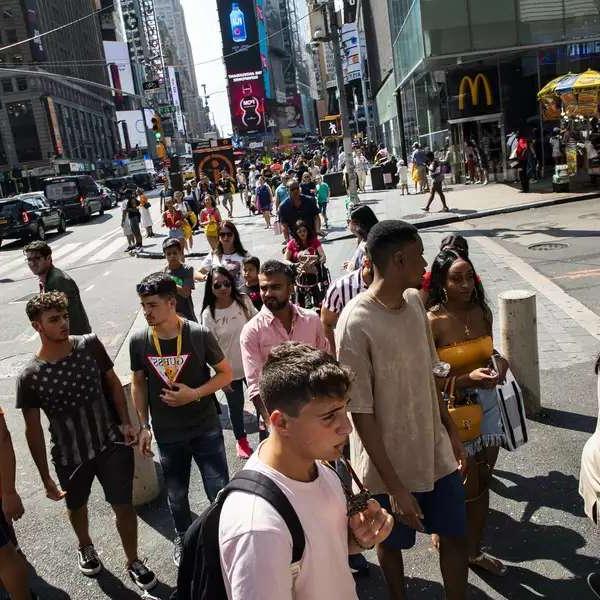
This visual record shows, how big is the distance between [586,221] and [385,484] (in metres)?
13.0

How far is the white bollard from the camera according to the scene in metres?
5.39

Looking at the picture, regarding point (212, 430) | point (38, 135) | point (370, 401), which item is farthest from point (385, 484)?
point (38, 135)

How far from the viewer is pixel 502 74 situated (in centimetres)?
2242

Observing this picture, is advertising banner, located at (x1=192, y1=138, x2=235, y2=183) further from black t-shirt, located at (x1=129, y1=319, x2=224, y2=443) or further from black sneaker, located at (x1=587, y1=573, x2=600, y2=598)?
black sneaker, located at (x1=587, y1=573, x2=600, y2=598)

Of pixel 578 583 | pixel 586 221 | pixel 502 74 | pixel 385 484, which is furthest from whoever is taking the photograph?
pixel 502 74

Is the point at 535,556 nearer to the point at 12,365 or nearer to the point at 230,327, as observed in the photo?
the point at 230,327

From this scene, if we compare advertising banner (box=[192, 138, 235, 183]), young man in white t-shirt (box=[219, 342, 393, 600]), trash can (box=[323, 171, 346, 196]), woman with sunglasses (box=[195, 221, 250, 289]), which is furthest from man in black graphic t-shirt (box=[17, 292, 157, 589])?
advertising banner (box=[192, 138, 235, 183])

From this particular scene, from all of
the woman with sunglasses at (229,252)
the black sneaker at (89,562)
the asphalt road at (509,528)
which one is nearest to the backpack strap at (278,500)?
the asphalt road at (509,528)

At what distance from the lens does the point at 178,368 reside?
145 inches

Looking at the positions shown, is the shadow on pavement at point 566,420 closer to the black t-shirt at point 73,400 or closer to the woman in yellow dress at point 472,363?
the woman in yellow dress at point 472,363

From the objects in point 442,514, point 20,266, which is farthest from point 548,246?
point 20,266

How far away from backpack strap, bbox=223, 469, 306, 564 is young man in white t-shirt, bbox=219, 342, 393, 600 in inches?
0.6

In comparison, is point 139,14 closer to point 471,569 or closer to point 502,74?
point 502,74

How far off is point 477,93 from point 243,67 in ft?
355
